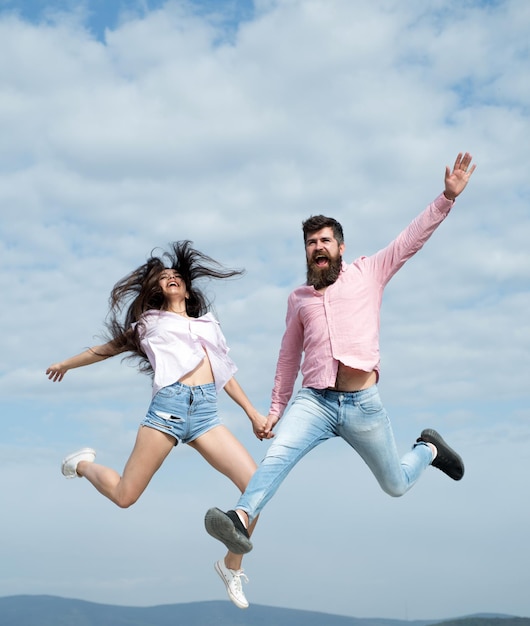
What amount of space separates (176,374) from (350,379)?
1904mm


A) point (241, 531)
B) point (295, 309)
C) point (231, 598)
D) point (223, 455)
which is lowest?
point (231, 598)

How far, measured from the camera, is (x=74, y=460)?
988cm

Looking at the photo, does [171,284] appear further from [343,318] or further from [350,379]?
[350,379]

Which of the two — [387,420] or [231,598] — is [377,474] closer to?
[387,420]

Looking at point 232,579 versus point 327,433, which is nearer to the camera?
point 327,433

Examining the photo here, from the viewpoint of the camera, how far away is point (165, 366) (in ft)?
28.8

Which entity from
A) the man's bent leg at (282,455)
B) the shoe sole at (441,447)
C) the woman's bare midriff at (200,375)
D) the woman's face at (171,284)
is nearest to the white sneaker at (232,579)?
the man's bent leg at (282,455)

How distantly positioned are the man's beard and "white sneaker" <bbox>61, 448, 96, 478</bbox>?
3662 mm

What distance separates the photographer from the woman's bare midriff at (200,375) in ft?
28.8

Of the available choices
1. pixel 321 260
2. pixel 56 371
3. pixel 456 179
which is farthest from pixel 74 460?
pixel 456 179

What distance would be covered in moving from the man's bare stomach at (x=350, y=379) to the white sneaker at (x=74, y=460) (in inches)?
139

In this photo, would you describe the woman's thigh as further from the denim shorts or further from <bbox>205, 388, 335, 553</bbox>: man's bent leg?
<bbox>205, 388, 335, 553</bbox>: man's bent leg

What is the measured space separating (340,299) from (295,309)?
0.52 meters

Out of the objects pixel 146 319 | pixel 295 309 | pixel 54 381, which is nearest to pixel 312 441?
pixel 295 309
